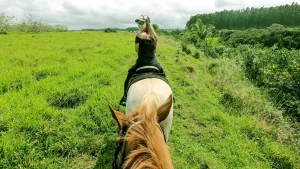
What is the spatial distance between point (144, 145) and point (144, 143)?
0.02 metres

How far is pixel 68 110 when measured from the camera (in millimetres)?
4125

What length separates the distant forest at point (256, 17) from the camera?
208 feet

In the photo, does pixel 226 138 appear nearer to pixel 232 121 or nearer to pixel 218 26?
pixel 232 121

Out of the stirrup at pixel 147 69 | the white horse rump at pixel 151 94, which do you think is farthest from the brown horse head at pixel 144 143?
the stirrup at pixel 147 69

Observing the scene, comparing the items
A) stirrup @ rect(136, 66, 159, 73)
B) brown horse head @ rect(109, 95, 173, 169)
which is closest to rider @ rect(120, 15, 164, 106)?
stirrup @ rect(136, 66, 159, 73)

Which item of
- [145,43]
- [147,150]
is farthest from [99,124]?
[147,150]

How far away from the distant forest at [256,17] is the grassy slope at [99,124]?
6366 cm

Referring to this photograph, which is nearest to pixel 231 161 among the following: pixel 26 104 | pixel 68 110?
pixel 68 110

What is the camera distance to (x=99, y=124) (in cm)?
397

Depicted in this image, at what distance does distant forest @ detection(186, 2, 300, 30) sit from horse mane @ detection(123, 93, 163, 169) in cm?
6805

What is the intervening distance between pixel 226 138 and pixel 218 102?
80.8 inches

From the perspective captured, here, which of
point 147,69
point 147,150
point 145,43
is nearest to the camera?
point 147,150

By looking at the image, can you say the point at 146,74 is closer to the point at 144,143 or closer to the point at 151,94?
the point at 151,94

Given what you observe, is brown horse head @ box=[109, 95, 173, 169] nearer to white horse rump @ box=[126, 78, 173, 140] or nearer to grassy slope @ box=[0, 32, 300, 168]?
white horse rump @ box=[126, 78, 173, 140]
